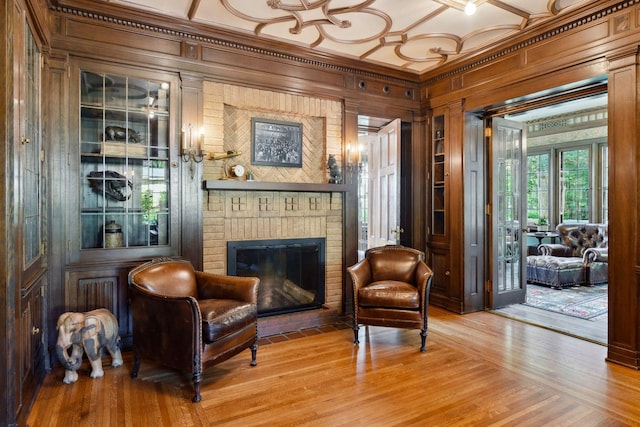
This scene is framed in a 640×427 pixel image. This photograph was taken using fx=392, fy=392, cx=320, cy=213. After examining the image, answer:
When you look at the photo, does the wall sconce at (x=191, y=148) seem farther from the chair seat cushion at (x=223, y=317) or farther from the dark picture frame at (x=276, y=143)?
the chair seat cushion at (x=223, y=317)

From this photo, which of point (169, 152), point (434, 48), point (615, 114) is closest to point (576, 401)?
point (615, 114)

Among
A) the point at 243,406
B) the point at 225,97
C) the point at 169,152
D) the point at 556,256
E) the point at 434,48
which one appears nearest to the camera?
the point at 243,406

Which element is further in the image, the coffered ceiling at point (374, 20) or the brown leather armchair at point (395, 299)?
the brown leather armchair at point (395, 299)

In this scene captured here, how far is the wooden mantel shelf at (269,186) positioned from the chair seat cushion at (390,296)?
3.98 feet

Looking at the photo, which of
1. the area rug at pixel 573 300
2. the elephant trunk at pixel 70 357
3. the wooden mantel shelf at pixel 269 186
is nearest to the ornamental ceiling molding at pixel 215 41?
the wooden mantel shelf at pixel 269 186

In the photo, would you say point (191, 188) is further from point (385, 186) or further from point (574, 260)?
point (574, 260)

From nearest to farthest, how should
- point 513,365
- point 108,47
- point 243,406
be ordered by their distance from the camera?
point 243,406
point 513,365
point 108,47

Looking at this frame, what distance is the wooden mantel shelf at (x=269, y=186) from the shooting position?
3.74 meters

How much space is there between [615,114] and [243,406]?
143 inches

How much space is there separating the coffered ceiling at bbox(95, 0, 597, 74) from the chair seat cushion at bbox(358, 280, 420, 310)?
97.6 inches

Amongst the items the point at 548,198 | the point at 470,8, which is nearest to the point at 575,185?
the point at 548,198

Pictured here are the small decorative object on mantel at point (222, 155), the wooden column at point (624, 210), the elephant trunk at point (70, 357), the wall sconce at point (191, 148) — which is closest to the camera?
the elephant trunk at point (70, 357)

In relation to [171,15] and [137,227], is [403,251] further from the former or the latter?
[171,15]

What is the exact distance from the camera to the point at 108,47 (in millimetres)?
3436
